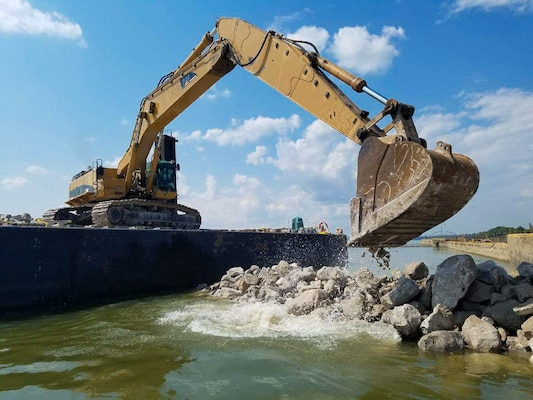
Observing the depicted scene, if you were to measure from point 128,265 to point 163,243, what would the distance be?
115 cm

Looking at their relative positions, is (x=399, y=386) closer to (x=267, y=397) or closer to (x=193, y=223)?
(x=267, y=397)

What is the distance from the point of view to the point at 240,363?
13.7 ft

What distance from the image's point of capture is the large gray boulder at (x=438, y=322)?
514cm

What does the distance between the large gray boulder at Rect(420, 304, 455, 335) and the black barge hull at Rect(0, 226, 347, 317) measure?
21.4 feet

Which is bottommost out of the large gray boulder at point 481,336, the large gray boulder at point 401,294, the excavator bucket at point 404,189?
the large gray boulder at point 481,336

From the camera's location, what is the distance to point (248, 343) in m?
4.99

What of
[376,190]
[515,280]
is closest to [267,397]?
[376,190]

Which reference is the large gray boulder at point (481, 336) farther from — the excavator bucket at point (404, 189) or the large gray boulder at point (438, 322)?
the excavator bucket at point (404, 189)

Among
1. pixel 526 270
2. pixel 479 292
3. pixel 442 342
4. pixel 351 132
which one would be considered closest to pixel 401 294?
pixel 479 292

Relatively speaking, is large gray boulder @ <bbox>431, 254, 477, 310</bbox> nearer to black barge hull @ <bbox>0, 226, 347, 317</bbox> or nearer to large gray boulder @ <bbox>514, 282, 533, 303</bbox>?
large gray boulder @ <bbox>514, 282, 533, 303</bbox>

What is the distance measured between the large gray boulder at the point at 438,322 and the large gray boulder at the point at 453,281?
0.27 meters

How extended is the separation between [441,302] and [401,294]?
564 mm

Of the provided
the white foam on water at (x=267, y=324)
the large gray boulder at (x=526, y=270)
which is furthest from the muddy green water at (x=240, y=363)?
the large gray boulder at (x=526, y=270)

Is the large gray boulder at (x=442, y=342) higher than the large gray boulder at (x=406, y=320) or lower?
lower
